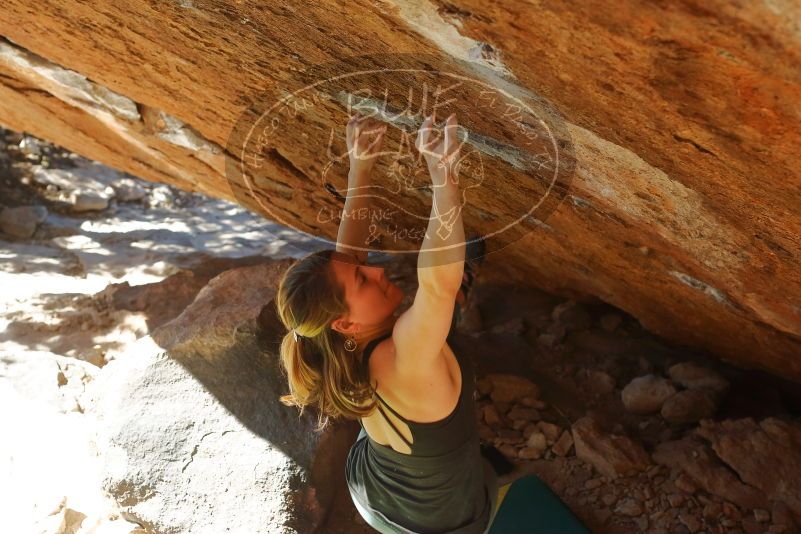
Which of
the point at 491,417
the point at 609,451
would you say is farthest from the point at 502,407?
the point at 609,451

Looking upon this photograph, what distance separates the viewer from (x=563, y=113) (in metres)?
1.70

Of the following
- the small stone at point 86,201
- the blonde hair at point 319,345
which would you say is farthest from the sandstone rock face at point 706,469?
the small stone at point 86,201

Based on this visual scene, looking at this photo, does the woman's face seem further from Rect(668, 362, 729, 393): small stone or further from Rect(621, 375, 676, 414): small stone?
Rect(668, 362, 729, 393): small stone

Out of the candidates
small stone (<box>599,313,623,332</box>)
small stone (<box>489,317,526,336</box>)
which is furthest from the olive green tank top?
small stone (<box>599,313,623,332</box>)

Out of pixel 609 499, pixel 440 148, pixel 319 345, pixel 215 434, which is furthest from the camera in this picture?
pixel 215 434

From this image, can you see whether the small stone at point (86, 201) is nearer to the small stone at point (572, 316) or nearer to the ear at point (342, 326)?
the small stone at point (572, 316)

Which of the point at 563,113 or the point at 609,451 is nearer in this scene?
the point at 563,113

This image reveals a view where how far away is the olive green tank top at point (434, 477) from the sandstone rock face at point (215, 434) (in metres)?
0.55

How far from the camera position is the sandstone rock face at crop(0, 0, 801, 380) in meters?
1.31

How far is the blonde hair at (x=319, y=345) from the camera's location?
1855 mm

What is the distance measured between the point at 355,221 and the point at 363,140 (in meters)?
0.24

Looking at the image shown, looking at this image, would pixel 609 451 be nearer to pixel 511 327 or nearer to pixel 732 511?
pixel 732 511

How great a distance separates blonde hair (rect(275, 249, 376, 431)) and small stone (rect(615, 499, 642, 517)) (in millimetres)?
1300

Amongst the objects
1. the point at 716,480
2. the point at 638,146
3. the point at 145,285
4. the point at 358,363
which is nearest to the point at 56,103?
the point at 145,285
